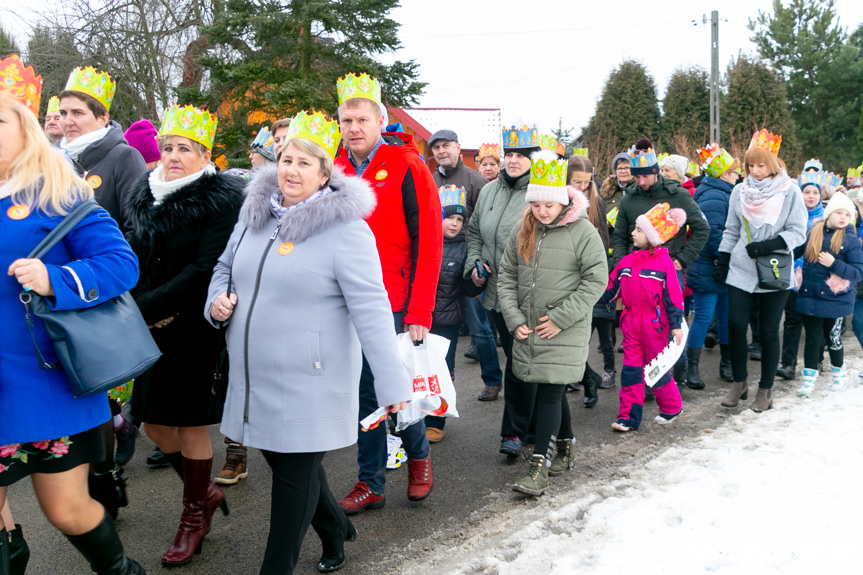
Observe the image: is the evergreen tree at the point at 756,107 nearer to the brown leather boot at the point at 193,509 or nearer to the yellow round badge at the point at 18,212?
the brown leather boot at the point at 193,509

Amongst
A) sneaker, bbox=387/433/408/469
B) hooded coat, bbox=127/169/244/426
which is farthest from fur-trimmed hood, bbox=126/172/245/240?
sneaker, bbox=387/433/408/469

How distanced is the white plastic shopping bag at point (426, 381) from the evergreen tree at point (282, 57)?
13.7 meters

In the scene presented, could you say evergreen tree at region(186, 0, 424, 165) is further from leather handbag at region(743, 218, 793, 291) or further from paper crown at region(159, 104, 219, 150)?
paper crown at region(159, 104, 219, 150)

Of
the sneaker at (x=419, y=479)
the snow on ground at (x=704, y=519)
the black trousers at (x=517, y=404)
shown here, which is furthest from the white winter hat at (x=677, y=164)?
the sneaker at (x=419, y=479)

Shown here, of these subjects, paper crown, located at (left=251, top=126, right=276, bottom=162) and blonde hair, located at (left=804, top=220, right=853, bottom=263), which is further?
blonde hair, located at (left=804, top=220, right=853, bottom=263)

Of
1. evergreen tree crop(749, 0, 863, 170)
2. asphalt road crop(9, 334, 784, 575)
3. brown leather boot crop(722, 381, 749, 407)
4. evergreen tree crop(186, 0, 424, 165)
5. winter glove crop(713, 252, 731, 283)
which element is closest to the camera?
asphalt road crop(9, 334, 784, 575)

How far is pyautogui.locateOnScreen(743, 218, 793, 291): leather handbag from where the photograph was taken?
605cm

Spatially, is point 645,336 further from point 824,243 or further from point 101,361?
point 101,361

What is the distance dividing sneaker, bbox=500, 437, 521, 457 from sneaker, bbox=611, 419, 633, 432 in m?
1.04

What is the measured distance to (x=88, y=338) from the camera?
2.60 m

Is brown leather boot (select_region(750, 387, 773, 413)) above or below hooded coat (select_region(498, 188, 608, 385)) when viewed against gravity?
below

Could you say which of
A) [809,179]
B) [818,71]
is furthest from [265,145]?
[818,71]

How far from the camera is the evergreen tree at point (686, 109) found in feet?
88.2

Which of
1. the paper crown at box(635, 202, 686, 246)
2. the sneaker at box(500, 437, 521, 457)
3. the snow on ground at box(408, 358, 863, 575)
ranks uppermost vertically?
the paper crown at box(635, 202, 686, 246)
